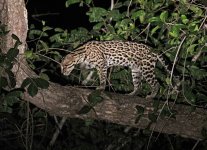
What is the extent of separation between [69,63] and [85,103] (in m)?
1.92

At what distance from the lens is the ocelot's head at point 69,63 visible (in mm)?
5570

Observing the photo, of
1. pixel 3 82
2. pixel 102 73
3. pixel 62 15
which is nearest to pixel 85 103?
pixel 3 82

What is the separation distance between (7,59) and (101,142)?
2.67 m

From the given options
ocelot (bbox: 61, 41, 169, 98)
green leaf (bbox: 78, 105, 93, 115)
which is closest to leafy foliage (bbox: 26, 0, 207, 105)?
ocelot (bbox: 61, 41, 169, 98)

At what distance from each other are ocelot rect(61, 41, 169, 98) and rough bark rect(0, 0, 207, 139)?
4.36ft

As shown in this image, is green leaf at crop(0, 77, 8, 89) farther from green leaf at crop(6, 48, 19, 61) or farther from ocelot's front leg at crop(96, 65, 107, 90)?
ocelot's front leg at crop(96, 65, 107, 90)

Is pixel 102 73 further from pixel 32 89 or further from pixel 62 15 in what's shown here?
pixel 62 15

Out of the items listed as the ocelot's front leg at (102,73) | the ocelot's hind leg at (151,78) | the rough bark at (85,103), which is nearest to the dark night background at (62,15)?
the ocelot's front leg at (102,73)

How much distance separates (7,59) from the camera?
3.40 m

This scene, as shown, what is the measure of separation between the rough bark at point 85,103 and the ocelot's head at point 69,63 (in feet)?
5.74

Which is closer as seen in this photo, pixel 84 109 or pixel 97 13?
pixel 84 109

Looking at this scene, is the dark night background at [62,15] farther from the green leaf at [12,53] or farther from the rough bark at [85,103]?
the green leaf at [12,53]

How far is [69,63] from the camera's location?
5.64 m

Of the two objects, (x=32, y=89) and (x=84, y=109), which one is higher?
(x=32, y=89)
